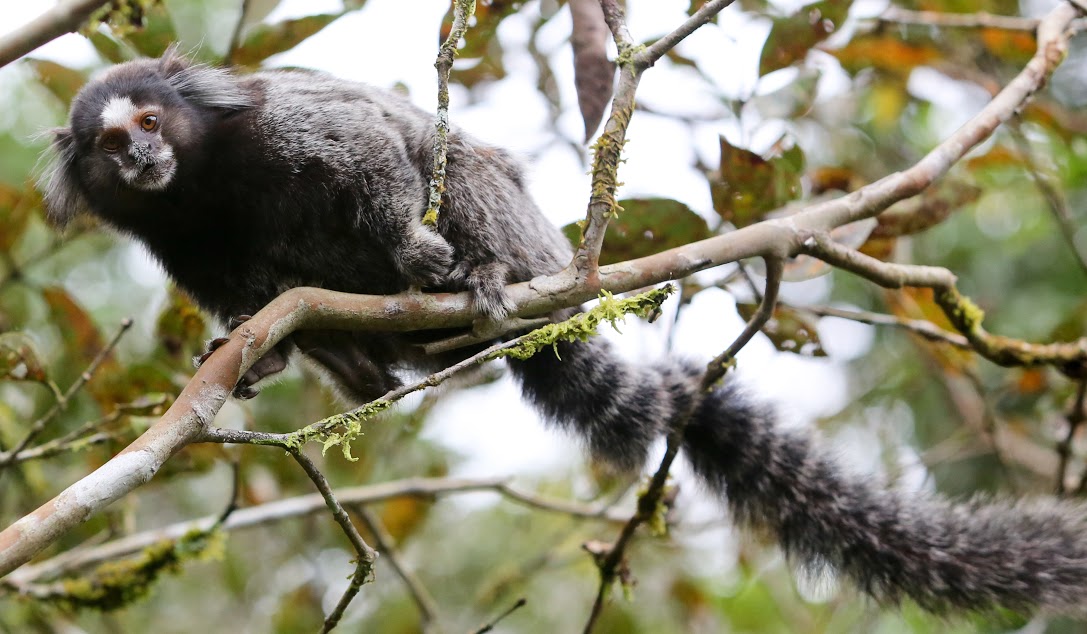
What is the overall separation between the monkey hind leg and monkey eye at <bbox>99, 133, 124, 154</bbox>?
1026mm

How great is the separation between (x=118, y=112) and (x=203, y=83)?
0.37m

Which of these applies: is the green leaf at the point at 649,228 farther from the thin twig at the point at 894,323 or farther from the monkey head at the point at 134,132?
the monkey head at the point at 134,132

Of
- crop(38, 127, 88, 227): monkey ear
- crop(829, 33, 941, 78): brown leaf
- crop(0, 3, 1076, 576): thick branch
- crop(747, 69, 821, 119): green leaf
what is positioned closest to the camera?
crop(0, 3, 1076, 576): thick branch

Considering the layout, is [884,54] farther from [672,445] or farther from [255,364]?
[255,364]

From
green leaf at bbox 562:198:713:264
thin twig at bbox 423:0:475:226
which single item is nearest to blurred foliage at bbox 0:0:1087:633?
green leaf at bbox 562:198:713:264

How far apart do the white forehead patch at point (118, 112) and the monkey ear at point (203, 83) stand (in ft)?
0.79

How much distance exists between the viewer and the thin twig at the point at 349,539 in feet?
8.52

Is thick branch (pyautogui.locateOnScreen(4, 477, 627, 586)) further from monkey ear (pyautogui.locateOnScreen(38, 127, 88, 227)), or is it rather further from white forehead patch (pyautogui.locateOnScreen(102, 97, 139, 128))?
white forehead patch (pyautogui.locateOnScreen(102, 97, 139, 128))

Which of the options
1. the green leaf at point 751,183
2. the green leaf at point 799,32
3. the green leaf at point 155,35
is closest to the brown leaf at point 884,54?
the green leaf at point 799,32

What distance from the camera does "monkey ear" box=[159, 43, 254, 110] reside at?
3971mm

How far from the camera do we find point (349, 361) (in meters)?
4.09

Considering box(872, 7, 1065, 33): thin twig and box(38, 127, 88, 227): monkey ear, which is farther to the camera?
box(872, 7, 1065, 33): thin twig

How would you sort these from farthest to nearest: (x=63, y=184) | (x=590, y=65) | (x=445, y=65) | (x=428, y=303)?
1. (x=63, y=184)
2. (x=590, y=65)
3. (x=428, y=303)
4. (x=445, y=65)

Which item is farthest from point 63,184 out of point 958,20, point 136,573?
point 958,20
